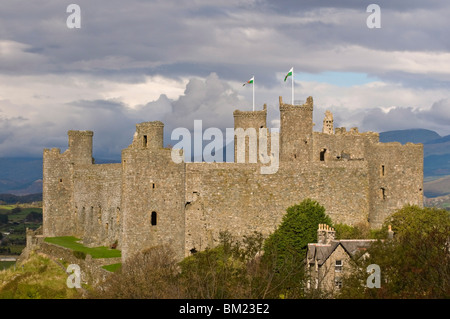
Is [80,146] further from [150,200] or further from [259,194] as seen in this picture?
[259,194]

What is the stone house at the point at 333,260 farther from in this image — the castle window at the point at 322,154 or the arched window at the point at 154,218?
the castle window at the point at 322,154

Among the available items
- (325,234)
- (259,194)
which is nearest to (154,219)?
(259,194)

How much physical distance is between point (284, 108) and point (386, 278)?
1873 cm

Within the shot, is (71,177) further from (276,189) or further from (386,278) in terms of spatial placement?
(386,278)

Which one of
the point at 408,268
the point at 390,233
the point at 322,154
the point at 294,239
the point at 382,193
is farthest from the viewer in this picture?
the point at 322,154

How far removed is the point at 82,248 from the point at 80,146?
10.8 meters

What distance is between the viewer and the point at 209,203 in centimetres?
4794

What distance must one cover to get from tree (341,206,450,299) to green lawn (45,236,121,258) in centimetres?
1975

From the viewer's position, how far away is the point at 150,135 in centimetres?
4781

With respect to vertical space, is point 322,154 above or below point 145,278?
above

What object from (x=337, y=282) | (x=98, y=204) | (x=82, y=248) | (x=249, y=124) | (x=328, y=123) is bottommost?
(x=337, y=282)
